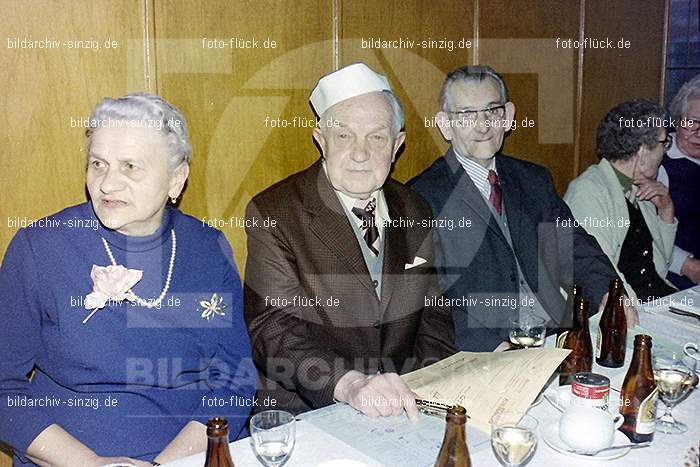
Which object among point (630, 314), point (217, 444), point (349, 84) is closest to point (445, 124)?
point (349, 84)

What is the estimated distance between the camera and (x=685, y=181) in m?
3.57

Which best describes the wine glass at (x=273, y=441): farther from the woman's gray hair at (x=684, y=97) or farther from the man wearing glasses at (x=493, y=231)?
the woman's gray hair at (x=684, y=97)

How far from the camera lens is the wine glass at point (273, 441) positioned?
4.32 ft

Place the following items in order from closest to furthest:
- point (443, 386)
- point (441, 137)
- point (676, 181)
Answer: point (443, 386) < point (441, 137) < point (676, 181)

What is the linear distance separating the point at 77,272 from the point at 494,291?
1.54 metres

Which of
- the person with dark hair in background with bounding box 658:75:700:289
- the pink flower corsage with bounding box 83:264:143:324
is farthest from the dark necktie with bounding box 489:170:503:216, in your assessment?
the pink flower corsage with bounding box 83:264:143:324

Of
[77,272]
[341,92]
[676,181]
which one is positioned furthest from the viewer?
[676,181]

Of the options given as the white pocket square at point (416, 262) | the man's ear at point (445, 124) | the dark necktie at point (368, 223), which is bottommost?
the white pocket square at point (416, 262)

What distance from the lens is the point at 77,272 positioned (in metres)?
1.84

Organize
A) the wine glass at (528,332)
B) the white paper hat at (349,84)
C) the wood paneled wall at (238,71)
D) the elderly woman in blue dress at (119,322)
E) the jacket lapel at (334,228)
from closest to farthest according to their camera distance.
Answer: the elderly woman in blue dress at (119,322) → the wine glass at (528,332) → the wood paneled wall at (238,71) → the jacket lapel at (334,228) → the white paper hat at (349,84)

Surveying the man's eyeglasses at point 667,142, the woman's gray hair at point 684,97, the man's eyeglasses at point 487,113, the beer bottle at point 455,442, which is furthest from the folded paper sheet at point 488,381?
the woman's gray hair at point 684,97

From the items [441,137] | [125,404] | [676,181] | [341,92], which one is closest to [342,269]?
[341,92]

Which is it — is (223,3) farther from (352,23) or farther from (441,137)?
(441,137)

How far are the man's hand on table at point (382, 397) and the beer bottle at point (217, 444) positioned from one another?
455 mm
